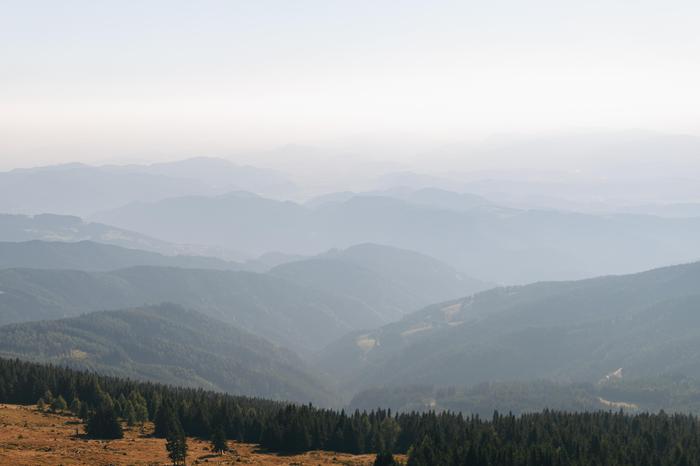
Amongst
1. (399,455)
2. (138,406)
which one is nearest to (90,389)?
(138,406)

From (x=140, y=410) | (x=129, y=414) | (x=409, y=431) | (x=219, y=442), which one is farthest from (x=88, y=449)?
(x=409, y=431)

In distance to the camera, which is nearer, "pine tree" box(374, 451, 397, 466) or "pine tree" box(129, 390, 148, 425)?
"pine tree" box(374, 451, 397, 466)

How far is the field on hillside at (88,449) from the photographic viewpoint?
98.6m

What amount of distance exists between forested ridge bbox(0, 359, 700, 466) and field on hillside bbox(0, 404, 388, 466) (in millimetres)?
5245

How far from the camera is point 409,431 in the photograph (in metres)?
142

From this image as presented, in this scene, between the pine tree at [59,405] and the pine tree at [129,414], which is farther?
the pine tree at [59,405]

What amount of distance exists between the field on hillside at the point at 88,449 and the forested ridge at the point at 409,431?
5.25 metres

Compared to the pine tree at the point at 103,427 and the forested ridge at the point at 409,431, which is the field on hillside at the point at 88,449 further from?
the forested ridge at the point at 409,431

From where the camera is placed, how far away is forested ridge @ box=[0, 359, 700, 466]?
10625 centimetres

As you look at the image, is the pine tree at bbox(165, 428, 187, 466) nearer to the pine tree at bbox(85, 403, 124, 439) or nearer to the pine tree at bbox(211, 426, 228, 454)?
the pine tree at bbox(211, 426, 228, 454)

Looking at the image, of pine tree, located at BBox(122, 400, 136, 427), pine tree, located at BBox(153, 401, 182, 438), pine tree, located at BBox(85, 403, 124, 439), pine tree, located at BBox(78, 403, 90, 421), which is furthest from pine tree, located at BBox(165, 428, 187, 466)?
pine tree, located at BBox(78, 403, 90, 421)

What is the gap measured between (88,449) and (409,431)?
202 ft

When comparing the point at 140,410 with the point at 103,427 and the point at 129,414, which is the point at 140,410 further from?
the point at 103,427

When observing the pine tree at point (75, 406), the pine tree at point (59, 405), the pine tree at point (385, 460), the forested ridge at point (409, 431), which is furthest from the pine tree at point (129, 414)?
the pine tree at point (385, 460)
